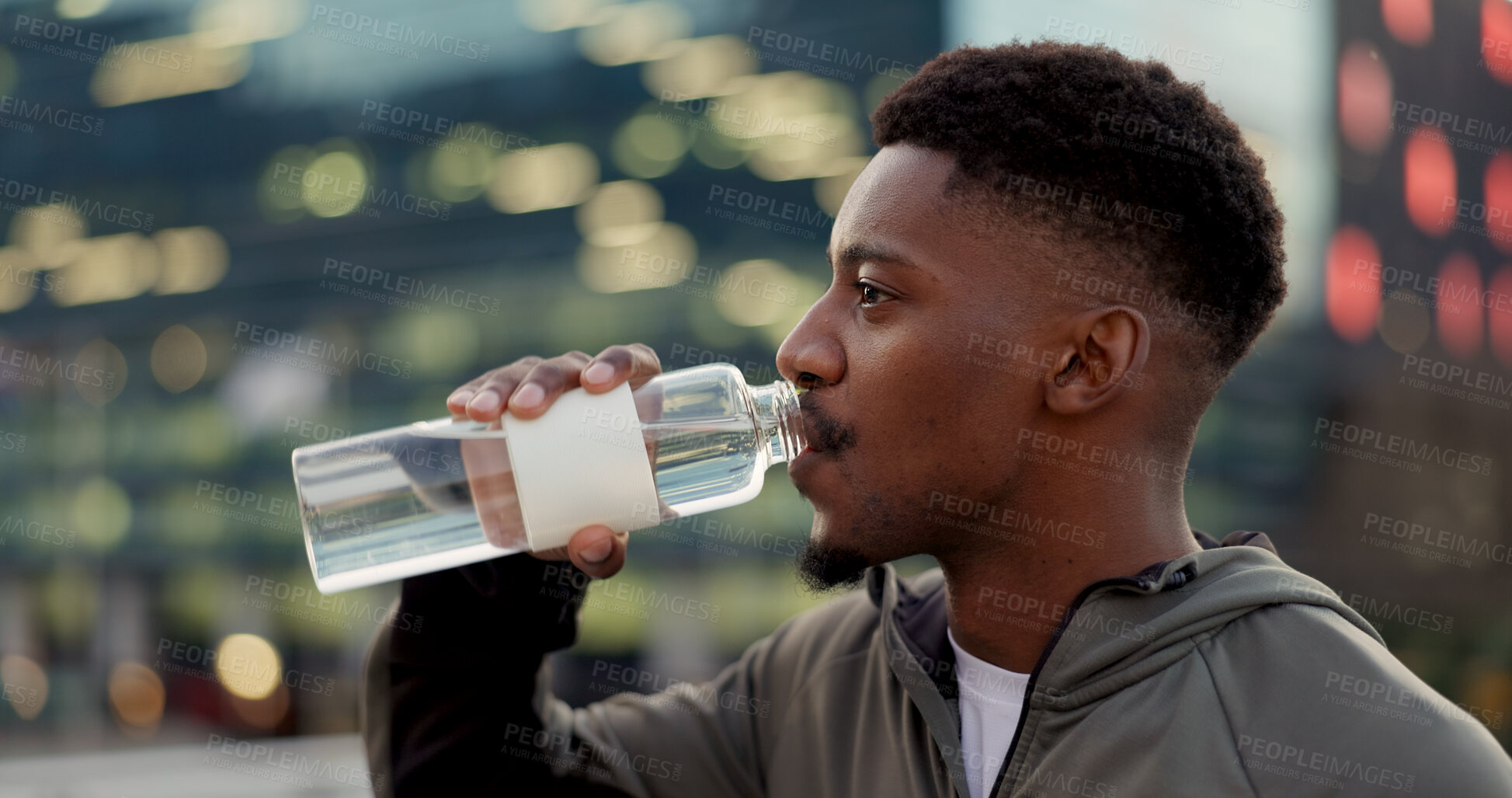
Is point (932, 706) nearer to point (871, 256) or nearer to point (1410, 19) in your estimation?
point (871, 256)

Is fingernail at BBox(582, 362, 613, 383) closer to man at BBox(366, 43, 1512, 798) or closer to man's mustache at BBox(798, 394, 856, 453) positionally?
man at BBox(366, 43, 1512, 798)

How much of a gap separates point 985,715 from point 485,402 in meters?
1.16

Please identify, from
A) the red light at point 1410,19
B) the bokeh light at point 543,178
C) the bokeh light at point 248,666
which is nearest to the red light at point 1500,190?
the red light at point 1410,19

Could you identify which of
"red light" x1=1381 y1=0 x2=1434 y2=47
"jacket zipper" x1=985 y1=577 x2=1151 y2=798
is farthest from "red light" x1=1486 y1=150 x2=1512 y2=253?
"jacket zipper" x1=985 y1=577 x2=1151 y2=798

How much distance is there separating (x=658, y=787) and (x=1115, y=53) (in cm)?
194

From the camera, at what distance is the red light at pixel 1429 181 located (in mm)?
18766

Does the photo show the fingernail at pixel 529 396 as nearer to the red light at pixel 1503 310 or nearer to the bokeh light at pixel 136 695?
the red light at pixel 1503 310

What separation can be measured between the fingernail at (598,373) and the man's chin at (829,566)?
56cm

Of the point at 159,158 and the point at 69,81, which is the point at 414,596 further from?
the point at 69,81

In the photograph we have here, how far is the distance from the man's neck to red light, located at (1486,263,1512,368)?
64.5 feet

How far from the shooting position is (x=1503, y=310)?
1831cm

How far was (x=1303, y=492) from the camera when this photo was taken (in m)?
24.4

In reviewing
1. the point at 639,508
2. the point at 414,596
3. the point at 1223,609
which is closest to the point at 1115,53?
the point at 1223,609

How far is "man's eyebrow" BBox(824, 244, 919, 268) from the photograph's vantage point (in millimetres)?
2113
